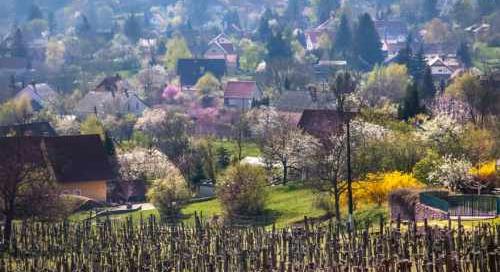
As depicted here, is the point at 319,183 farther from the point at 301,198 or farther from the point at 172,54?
the point at 172,54

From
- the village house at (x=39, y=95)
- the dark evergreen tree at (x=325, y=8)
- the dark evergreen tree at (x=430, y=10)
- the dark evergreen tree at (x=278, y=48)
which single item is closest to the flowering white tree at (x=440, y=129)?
the village house at (x=39, y=95)

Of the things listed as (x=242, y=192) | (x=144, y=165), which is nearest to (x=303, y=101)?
(x=144, y=165)

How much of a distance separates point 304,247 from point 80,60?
383 ft

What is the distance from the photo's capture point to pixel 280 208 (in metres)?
51.8

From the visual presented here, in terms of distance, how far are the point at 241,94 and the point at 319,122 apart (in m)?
45.4

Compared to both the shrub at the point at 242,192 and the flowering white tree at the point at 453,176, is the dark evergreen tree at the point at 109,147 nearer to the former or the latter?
the shrub at the point at 242,192

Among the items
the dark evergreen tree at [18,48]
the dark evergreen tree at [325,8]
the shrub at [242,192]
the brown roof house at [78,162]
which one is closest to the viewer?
the shrub at [242,192]

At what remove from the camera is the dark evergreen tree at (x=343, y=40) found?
144m

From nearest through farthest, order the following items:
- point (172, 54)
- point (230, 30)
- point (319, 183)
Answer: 1. point (319, 183)
2. point (172, 54)
3. point (230, 30)

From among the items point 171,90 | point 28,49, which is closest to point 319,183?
point 171,90

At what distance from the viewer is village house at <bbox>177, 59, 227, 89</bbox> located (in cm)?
13162

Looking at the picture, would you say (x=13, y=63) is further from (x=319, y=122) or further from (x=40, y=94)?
(x=319, y=122)

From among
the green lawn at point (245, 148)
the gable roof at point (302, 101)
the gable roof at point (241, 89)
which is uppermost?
the gable roof at point (302, 101)

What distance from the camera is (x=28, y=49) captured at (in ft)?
508
